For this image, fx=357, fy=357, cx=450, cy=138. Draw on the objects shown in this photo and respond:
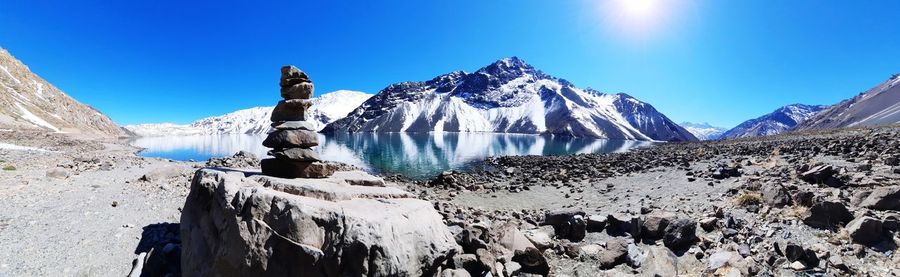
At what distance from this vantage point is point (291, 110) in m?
11.7

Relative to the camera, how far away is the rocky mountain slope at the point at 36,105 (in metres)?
97.5

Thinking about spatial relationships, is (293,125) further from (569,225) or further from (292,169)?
(569,225)

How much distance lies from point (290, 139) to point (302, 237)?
506cm

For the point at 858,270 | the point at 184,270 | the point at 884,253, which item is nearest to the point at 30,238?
the point at 184,270

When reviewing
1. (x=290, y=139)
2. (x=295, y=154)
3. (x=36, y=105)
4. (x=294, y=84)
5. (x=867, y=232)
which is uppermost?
(x=36, y=105)

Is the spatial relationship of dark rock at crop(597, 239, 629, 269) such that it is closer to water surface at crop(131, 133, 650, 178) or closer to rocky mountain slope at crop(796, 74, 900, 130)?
water surface at crop(131, 133, 650, 178)

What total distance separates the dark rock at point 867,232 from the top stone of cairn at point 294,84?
14460mm

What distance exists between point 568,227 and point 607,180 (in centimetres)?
1827

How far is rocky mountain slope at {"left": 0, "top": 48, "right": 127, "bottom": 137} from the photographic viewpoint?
320ft

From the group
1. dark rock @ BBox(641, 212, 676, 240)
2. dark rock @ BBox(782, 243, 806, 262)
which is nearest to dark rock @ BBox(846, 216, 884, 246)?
dark rock @ BBox(782, 243, 806, 262)

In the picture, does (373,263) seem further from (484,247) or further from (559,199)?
(559,199)

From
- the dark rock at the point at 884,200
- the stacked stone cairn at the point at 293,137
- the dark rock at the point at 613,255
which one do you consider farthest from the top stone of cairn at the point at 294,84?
the dark rock at the point at 884,200

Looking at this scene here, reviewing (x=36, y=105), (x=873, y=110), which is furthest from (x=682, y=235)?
(x=873, y=110)

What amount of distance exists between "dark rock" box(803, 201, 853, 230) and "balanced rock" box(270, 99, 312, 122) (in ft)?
47.1
